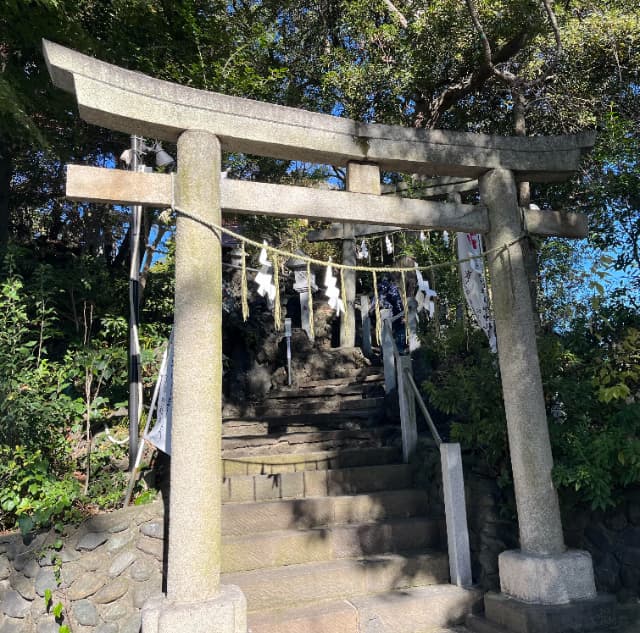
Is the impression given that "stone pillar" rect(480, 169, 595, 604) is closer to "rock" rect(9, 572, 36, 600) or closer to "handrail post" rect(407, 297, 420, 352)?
"rock" rect(9, 572, 36, 600)

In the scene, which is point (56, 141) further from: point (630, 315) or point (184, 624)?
point (630, 315)

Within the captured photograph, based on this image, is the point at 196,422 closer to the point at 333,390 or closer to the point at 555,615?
the point at 555,615

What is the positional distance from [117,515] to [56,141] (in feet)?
21.3

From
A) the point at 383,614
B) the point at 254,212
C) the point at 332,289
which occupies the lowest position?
the point at 383,614

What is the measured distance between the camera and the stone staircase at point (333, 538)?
412cm

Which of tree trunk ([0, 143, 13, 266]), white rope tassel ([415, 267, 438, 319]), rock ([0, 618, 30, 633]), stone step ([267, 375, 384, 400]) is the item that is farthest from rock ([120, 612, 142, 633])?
tree trunk ([0, 143, 13, 266])

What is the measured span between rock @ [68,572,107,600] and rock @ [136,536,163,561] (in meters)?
0.35

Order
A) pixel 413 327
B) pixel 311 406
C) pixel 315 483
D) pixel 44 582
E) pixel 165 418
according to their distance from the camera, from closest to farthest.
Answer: pixel 44 582 → pixel 165 418 → pixel 315 483 → pixel 311 406 → pixel 413 327

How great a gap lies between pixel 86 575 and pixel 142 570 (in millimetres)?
423

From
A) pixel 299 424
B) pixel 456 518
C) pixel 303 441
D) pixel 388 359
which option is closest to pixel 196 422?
pixel 456 518

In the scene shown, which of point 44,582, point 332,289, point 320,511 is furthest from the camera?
point 332,289

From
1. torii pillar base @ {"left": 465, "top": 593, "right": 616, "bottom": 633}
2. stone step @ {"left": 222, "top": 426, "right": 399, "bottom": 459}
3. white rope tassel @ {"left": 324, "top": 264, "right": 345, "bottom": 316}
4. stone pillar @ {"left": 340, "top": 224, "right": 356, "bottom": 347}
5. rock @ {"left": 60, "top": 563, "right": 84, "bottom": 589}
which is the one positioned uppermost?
stone pillar @ {"left": 340, "top": 224, "right": 356, "bottom": 347}

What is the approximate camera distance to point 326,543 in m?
4.73

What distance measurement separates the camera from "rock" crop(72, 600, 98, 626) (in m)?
4.09
